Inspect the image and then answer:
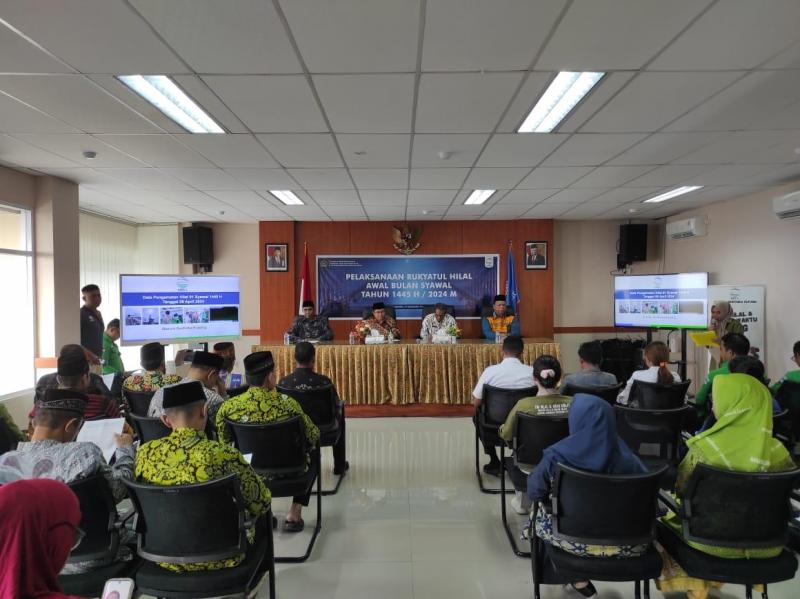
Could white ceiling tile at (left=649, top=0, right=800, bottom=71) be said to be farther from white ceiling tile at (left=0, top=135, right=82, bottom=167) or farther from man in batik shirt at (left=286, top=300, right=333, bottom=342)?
man in batik shirt at (left=286, top=300, right=333, bottom=342)

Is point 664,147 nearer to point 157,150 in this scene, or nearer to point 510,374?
point 510,374

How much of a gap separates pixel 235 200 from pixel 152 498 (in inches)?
210

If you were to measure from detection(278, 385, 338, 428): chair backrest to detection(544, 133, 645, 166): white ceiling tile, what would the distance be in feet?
9.54

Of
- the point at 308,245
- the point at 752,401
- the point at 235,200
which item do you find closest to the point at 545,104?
the point at 752,401

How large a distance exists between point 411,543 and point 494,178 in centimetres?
387

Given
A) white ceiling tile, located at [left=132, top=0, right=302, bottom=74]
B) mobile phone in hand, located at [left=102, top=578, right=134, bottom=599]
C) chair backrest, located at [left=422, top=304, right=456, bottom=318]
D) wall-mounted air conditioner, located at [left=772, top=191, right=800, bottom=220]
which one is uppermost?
white ceiling tile, located at [left=132, top=0, right=302, bottom=74]

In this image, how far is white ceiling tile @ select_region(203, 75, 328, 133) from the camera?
2703 millimetres

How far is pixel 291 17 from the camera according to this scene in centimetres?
207

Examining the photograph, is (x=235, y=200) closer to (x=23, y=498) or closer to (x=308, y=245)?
(x=308, y=245)

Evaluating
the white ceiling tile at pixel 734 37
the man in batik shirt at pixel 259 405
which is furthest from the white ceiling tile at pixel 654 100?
the man in batik shirt at pixel 259 405

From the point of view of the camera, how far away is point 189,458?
5.60 ft

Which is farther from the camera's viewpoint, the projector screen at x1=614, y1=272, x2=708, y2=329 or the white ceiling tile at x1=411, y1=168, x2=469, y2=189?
the projector screen at x1=614, y1=272, x2=708, y2=329

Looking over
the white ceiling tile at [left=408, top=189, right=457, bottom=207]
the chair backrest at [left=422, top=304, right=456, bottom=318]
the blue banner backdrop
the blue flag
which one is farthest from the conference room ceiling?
the chair backrest at [left=422, top=304, right=456, bottom=318]

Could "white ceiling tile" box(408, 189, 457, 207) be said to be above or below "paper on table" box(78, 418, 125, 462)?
A: above
